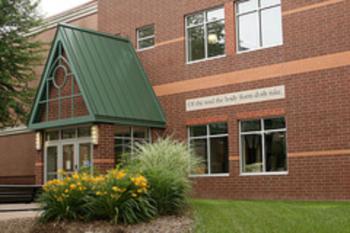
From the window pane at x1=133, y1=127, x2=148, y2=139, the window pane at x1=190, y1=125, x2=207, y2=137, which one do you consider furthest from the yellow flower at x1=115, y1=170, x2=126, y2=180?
the window pane at x1=133, y1=127, x2=148, y2=139

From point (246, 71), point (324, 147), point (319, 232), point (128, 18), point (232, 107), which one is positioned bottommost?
point (319, 232)

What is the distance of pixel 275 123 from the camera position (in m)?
18.9

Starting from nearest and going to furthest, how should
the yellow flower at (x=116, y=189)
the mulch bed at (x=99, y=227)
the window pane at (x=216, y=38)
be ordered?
the mulch bed at (x=99, y=227) → the yellow flower at (x=116, y=189) → the window pane at (x=216, y=38)

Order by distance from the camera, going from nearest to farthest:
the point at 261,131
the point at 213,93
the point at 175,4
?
the point at 261,131, the point at 213,93, the point at 175,4

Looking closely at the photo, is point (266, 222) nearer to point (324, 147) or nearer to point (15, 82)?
point (324, 147)

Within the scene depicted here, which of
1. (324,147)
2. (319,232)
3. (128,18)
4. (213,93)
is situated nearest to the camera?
(319,232)

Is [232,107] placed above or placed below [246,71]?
below

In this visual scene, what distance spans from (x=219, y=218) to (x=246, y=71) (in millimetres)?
8497

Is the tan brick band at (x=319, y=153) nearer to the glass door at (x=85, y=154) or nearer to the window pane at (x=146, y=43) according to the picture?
the glass door at (x=85, y=154)

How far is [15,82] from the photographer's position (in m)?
28.1

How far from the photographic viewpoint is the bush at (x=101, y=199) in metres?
12.1

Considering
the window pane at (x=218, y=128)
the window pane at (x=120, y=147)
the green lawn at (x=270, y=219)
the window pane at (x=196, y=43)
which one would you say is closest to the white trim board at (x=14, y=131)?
the window pane at (x=120, y=147)

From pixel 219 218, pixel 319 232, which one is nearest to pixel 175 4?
pixel 219 218

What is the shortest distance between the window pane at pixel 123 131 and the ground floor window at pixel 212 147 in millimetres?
2540
